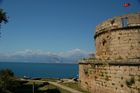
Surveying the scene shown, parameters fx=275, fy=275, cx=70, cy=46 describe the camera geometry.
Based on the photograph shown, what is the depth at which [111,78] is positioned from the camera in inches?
722

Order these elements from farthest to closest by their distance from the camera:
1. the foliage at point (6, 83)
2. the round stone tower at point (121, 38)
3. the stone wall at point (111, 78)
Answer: the foliage at point (6, 83)
the round stone tower at point (121, 38)
the stone wall at point (111, 78)

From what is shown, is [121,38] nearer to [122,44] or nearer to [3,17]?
[122,44]

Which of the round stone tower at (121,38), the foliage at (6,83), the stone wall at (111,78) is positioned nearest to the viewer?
the stone wall at (111,78)

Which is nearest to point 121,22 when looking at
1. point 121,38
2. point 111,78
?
point 121,38

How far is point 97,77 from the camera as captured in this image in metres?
20.4

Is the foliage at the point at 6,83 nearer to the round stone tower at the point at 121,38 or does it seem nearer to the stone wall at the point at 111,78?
the stone wall at the point at 111,78

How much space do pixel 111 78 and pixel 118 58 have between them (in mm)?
1431

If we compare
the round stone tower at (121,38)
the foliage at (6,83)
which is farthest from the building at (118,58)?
the foliage at (6,83)

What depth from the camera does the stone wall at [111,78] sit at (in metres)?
16.6

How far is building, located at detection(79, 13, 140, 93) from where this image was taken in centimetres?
1683

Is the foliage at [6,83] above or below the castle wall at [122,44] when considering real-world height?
below

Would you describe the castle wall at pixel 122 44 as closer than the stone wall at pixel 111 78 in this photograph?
No

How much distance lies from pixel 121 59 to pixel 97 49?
5114mm

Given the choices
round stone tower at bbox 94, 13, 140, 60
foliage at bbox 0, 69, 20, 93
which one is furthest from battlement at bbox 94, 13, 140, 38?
foliage at bbox 0, 69, 20, 93
